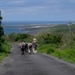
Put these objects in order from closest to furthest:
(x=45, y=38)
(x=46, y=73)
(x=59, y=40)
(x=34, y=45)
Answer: (x=46, y=73)
(x=34, y=45)
(x=59, y=40)
(x=45, y=38)

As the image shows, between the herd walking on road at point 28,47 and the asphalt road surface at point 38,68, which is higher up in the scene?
the asphalt road surface at point 38,68

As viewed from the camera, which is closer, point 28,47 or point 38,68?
point 38,68

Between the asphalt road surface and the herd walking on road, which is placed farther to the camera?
the herd walking on road

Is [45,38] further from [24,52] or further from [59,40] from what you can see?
[24,52]

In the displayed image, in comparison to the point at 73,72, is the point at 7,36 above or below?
below

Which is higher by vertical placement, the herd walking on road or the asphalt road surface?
the asphalt road surface

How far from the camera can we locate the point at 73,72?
18406mm

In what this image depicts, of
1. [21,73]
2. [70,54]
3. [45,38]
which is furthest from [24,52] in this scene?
[45,38]

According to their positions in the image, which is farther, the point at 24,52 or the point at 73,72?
the point at 24,52

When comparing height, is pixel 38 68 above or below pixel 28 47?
above

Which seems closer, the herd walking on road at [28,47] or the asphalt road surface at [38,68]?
the asphalt road surface at [38,68]

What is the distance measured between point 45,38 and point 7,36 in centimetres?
2571

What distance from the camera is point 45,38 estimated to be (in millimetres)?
67938
